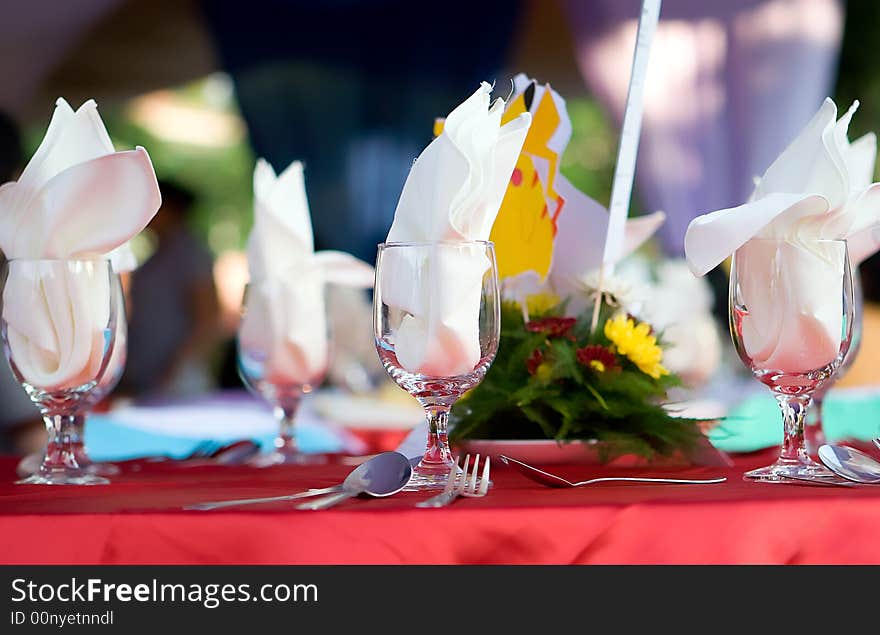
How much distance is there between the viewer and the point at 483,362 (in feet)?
3.23

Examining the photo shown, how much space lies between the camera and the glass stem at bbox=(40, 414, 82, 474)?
1117 millimetres

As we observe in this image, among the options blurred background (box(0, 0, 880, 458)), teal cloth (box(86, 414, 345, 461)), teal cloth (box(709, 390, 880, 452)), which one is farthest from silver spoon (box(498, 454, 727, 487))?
→ blurred background (box(0, 0, 880, 458))

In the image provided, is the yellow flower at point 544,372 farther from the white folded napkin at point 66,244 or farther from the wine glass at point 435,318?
the white folded napkin at point 66,244

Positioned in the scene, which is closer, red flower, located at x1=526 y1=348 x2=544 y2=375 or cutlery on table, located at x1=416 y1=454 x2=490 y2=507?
cutlery on table, located at x1=416 y1=454 x2=490 y2=507

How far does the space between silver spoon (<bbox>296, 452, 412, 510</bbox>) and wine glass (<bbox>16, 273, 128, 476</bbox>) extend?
1.06 feet

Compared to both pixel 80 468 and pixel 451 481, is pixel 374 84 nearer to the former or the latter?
pixel 80 468

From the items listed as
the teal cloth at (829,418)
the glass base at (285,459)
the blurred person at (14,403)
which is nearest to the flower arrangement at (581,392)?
the glass base at (285,459)

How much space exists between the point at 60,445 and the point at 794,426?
2.44 ft

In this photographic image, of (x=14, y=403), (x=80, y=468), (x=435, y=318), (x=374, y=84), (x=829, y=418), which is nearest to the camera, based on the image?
(x=435, y=318)

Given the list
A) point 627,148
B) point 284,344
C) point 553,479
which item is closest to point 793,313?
point 553,479

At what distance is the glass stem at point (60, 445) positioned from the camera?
3.67ft

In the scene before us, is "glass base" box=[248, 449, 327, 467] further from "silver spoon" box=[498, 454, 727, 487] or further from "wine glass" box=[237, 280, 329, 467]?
"silver spoon" box=[498, 454, 727, 487]

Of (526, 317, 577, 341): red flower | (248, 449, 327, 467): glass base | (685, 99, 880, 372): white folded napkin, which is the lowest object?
(248, 449, 327, 467): glass base

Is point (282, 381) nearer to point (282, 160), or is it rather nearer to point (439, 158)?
point (439, 158)
